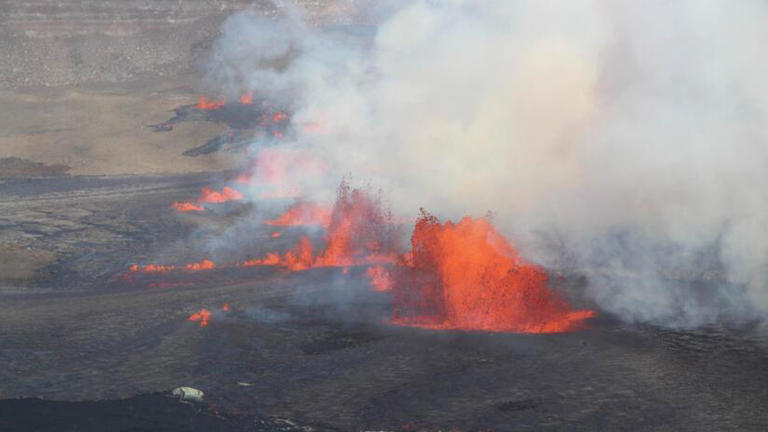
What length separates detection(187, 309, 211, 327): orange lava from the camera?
13.5 meters

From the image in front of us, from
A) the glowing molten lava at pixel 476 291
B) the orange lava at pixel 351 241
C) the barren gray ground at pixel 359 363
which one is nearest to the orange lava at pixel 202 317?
the barren gray ground at pixel 359 363

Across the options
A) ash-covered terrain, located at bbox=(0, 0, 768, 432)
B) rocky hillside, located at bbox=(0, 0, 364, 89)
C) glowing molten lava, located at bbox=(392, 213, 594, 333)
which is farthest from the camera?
rocky hillside, located at bbox=(0, 0, 364, 89)

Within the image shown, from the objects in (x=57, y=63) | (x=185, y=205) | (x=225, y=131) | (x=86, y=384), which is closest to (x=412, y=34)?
(x=185, y=205)

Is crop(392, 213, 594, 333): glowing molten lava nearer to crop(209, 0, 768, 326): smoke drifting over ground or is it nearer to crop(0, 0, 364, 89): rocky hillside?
crop(209, 0, 768, 326): smoke drifting over ground

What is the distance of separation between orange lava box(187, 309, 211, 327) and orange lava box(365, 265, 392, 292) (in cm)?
316

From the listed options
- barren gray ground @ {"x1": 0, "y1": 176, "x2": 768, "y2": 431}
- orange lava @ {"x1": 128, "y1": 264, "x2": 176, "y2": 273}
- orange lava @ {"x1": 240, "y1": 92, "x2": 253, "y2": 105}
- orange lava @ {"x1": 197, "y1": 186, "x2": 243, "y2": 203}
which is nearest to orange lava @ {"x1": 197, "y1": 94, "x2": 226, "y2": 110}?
orange lava @ {"x1": 240, "y1": 92, "x2": 253, "y2": 105}

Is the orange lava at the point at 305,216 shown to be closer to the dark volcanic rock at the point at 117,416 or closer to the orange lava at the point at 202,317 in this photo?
the orange lava at the point at 202,317

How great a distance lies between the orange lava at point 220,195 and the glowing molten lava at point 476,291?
14.0m

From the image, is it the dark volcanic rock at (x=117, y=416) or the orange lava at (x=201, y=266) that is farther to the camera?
the orange lava at (x=201, y=266)

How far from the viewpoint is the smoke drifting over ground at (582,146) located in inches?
546

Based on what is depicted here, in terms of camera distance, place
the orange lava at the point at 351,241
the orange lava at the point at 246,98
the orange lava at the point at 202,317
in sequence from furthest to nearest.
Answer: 1. the orange lava at the point at 246,98
2. the orange lava at the point at 351,241
3. the orange lava at the point at 202,317

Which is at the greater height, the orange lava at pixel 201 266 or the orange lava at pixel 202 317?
the orange lava at pixel 201 266

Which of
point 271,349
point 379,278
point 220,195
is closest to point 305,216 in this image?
point 220,195

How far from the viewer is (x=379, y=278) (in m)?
16.1
